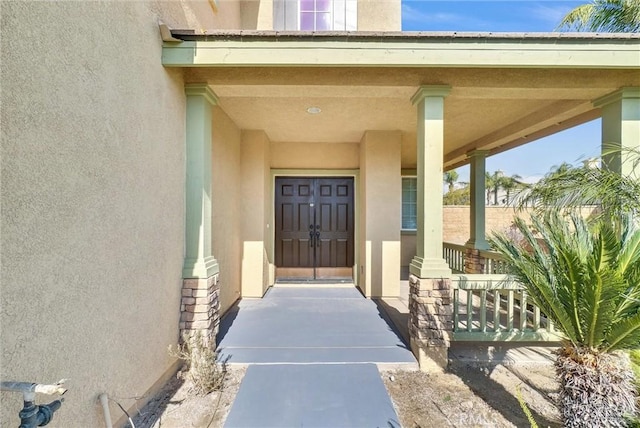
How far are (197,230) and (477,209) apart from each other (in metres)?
5.76

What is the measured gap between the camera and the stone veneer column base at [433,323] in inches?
123

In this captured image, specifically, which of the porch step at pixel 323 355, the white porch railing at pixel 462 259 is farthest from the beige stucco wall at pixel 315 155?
the porch step at pixel 323 355

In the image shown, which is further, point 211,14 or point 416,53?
point 211,14

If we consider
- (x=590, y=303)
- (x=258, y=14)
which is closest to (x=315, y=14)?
(x=258, y=14)

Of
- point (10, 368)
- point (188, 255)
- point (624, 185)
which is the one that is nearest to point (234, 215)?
point (188, 255)

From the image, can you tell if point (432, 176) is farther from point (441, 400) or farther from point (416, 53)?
point (441, 400)

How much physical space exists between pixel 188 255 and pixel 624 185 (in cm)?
426

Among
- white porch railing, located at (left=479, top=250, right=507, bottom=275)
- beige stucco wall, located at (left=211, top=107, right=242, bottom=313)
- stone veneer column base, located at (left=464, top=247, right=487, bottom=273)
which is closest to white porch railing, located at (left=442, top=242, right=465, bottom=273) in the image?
stone veneer column base, located at (left=464, top=247, right=487, bottom=273)

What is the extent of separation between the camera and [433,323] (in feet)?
10.3

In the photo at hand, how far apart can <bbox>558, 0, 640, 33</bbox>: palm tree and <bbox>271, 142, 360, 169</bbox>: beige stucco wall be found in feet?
17.5

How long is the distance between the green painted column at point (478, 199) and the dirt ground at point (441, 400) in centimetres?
343

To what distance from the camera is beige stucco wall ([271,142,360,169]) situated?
614cm

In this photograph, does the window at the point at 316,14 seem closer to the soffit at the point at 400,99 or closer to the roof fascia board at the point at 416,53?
the soffit at the point at 400,99

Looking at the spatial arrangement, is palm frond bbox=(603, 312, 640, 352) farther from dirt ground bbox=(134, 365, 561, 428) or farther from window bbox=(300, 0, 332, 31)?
window bbox=(300, 0, 332, 31)
